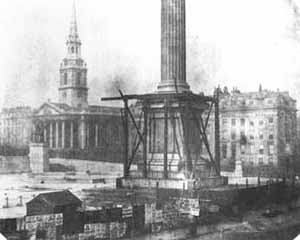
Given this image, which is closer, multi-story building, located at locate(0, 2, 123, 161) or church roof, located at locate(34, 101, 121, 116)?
multi-story building, located at locate(0, 2, 123, 161)

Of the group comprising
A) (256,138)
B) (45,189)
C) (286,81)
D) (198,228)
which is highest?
(286,81)

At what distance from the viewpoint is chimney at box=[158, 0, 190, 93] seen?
293 inches

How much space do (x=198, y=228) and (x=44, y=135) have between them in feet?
6.31

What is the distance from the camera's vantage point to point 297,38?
7.04m

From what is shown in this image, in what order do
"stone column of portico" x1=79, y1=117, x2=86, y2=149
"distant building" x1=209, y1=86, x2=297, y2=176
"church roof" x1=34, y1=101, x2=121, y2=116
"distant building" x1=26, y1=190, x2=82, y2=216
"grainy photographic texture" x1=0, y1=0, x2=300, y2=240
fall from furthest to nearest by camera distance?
1. "distant building" x1=209, y1=86, x2=297, y2=176
2. "stone column of portico" x1=79, y1=117, x2=86, y2=149
3. "church roof" x1=34, y1=101, x2=121, y2=116
4. "grainy photographic texture" x1=0, y1=0, x2=300, y2=240
5. "distant building" x1=26, y1=190, x2=82, y2=216

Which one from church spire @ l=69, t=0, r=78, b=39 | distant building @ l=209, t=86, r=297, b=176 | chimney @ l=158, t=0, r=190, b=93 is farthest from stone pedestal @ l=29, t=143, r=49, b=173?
distant building @ l=209, t=86, r=297, b=176

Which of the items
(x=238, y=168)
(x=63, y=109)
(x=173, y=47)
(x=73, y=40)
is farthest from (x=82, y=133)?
(x=238, y=168)

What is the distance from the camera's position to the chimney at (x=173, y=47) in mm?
7441

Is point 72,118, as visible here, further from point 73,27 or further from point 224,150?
point 224,150

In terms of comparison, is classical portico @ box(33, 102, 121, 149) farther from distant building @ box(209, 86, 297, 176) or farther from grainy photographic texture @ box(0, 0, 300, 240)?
distant building @ box(209, 86, 297, 176)

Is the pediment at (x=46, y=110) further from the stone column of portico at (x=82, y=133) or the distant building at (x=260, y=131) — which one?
the distant building at (x=260, y=131)

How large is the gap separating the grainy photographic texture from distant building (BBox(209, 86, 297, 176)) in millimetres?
21

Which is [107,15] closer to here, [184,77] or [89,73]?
[89,73]

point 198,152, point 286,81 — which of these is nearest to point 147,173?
point 198,152
